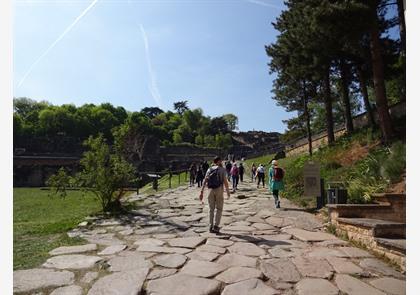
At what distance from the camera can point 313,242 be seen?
5.48 meters

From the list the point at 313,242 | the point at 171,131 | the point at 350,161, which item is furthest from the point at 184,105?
the point at 313,242

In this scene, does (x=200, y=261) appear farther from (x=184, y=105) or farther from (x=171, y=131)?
(x=184, y=105)

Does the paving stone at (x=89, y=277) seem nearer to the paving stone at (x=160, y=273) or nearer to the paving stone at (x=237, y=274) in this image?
the paving stone at (x=160, y=273)

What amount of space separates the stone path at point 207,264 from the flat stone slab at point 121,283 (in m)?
0.01

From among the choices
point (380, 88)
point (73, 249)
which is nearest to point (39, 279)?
point (73, 249)

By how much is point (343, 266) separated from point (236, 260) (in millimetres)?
1407

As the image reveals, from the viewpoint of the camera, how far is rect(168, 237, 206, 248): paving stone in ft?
16.9

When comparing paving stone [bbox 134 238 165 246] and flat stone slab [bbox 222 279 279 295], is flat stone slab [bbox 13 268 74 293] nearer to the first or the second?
paving stone [bbox 134 238 165 246]

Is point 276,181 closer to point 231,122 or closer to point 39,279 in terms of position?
point 39,279

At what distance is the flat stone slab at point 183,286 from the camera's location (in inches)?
130

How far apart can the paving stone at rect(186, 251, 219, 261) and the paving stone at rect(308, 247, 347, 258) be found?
1433mm

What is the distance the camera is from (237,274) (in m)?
3.83

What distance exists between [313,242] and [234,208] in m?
4.05

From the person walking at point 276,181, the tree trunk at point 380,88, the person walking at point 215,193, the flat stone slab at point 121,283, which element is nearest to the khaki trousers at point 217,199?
the person walking at point 215,193
